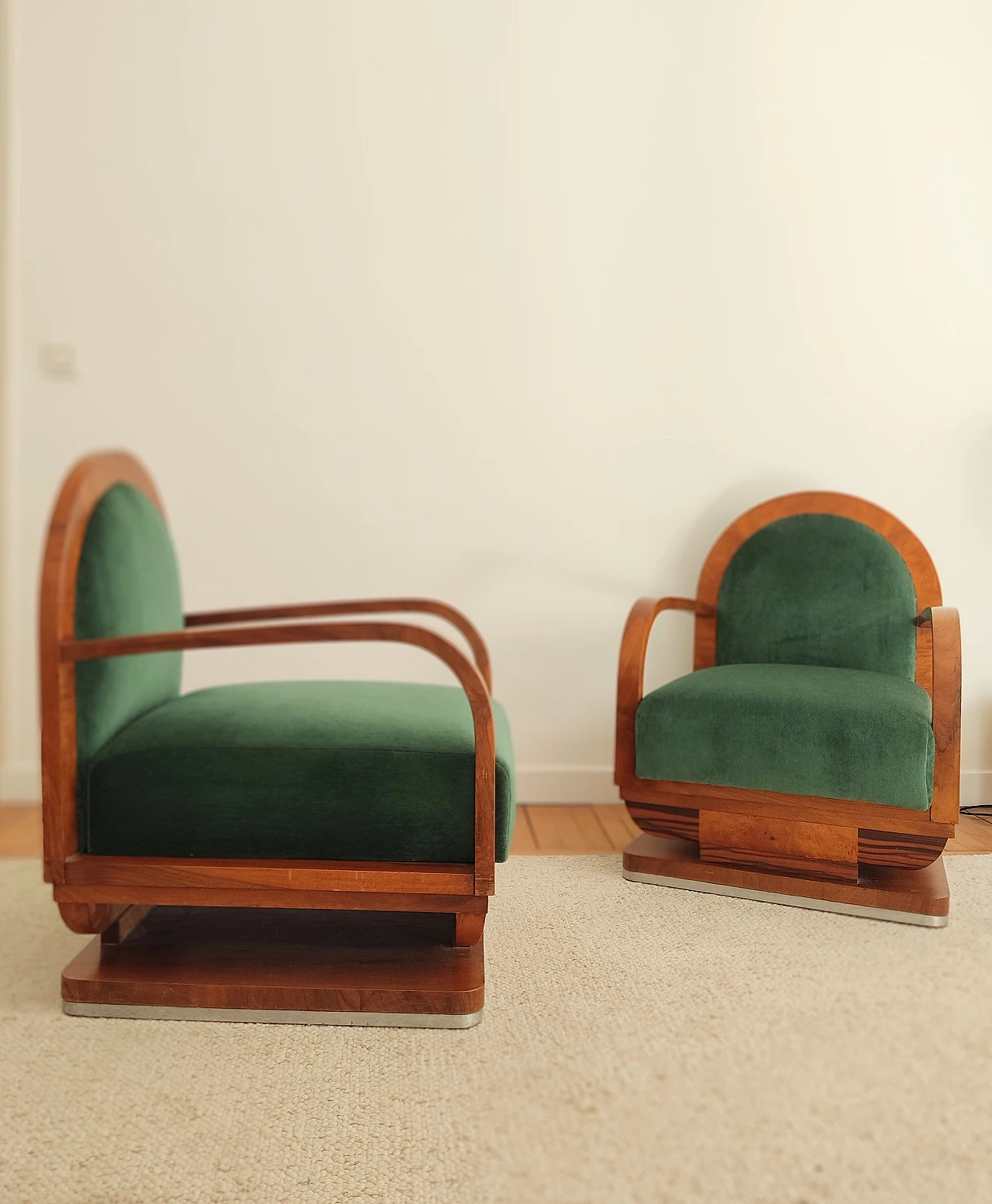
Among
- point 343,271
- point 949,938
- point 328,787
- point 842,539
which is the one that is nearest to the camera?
point 328,787

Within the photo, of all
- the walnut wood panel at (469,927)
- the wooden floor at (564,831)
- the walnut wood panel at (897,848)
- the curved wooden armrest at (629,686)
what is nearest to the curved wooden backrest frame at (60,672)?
the walnut wood panel at (469,927)

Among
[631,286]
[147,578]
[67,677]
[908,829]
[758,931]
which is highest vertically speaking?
[631,286]

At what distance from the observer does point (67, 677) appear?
4.31 feet

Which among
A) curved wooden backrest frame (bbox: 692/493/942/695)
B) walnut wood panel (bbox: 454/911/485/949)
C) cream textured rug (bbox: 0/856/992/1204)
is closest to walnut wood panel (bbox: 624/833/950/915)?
cream textured rug (bbox: 0/856/992/1204)

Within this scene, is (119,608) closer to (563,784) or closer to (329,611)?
(329,611)

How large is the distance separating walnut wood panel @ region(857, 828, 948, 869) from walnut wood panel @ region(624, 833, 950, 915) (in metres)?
0.05

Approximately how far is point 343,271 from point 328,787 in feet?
5.26

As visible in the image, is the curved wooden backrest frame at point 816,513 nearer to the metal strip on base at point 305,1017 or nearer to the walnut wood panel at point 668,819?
the walnut wood panel at point 668,819

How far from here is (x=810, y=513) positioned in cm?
233

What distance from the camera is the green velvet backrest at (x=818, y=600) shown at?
7.20 feet

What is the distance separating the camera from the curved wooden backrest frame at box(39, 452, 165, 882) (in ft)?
4.20

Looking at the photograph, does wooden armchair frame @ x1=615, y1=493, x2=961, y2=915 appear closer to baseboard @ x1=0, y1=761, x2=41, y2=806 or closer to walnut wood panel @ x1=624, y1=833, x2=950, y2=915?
walnut wood panel @ x1=624, y1=833, x2=950, y2=915

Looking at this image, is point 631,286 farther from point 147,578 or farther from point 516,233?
point 147,578

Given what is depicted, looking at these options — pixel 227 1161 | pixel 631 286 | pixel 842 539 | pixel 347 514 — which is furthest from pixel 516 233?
pixel 227 1161
